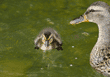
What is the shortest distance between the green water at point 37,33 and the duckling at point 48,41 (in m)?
0.09

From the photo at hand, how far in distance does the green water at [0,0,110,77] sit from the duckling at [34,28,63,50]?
0.09 meters

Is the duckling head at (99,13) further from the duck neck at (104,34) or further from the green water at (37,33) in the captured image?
the green water at (37,33)

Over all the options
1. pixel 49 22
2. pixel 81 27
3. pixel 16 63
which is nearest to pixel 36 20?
pixel 49 22

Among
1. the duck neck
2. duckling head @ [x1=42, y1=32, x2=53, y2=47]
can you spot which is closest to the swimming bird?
the duck neck

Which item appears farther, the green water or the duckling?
the duckling

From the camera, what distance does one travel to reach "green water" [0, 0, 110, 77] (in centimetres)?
223

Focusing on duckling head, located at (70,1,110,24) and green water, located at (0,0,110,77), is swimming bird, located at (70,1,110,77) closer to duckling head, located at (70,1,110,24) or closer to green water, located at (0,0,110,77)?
duckling head, located at (70,1,110,24)

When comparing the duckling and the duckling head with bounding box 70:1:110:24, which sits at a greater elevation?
the duckling head with bounding box 70:1:110:24

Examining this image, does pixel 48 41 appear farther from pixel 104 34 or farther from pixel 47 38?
pixel 104 34

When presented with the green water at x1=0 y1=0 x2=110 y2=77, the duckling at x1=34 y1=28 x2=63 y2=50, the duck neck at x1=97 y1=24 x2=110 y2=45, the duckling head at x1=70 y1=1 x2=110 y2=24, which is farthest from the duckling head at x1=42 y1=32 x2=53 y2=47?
the duck neck at x1=97 y1=24 x2=110 y2=45

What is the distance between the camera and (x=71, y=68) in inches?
89.4

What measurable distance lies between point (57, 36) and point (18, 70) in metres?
0.99

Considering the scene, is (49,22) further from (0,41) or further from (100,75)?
(100,75)

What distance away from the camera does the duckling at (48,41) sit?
2.54 meters
